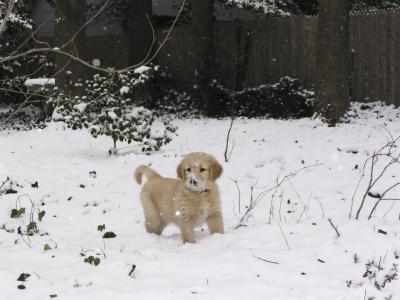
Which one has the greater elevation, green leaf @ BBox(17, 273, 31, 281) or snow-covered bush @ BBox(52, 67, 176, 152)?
snow-covered bush @ BBox(52, 67, 176, 152)

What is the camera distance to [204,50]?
15602mm

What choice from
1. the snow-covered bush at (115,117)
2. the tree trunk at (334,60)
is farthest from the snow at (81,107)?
the tree trunk at (334,60)

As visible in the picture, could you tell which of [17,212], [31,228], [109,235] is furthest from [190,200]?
[17,212]

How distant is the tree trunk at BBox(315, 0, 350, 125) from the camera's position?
38.9ft

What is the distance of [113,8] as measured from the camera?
20.8 meters

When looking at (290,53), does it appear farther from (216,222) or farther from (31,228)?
(31,228)

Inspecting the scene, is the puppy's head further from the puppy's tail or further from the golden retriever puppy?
the puppy's tail

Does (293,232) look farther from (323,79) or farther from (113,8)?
(113,8)

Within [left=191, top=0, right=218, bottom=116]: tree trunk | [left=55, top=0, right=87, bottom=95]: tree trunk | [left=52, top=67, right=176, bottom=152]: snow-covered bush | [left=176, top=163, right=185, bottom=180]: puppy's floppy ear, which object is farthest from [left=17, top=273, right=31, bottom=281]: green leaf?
[left=191, top=0, right=218, bottom=116]: tree trunk

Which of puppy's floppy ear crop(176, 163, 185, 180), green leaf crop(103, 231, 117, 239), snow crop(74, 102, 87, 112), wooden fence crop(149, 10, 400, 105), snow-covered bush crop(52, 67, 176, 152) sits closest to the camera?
puppy's floppy ear crop(176, 163, 185, 180)

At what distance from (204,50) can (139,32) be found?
289cm

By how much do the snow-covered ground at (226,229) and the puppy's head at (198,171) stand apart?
59 cm

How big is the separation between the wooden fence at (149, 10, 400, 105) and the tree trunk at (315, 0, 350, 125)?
10.2 feet

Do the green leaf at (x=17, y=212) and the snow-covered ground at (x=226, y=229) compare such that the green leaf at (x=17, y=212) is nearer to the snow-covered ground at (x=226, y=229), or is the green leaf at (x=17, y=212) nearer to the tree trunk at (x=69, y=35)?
the snow-covered ground at (x=226, y=229)
